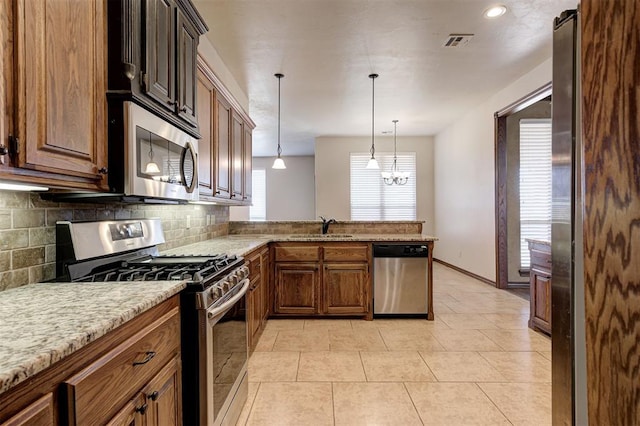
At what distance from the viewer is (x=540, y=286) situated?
132 inches

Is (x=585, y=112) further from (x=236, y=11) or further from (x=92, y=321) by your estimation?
(x=236, y=11)

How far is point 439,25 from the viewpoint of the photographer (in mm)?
3229

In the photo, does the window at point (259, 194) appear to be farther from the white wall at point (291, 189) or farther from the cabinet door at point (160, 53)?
the cabinet door at point (160, 53)

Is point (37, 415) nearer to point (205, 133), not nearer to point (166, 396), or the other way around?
point (166, 396)

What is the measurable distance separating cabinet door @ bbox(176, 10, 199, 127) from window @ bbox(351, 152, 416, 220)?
6.15 metres

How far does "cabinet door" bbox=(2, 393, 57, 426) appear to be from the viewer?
660 mm

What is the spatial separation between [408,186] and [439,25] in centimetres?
516

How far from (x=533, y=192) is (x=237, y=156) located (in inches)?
176

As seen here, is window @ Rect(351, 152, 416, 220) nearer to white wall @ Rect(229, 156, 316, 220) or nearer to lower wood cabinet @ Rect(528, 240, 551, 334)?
white wall @ Rect(229, 156, 316, 220)

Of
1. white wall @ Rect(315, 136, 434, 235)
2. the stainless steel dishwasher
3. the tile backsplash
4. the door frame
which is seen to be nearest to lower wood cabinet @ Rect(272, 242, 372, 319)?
the stainless steel dishwasher

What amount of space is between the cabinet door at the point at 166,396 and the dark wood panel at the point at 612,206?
1205mm

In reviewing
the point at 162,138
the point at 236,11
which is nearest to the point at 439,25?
the point at 236,11

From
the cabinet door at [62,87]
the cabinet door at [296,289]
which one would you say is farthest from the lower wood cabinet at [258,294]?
the cabinet door at [62,87]

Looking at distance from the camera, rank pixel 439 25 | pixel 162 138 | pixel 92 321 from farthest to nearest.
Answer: pixel 439 25
pixel 162 138
pixel 92 321
